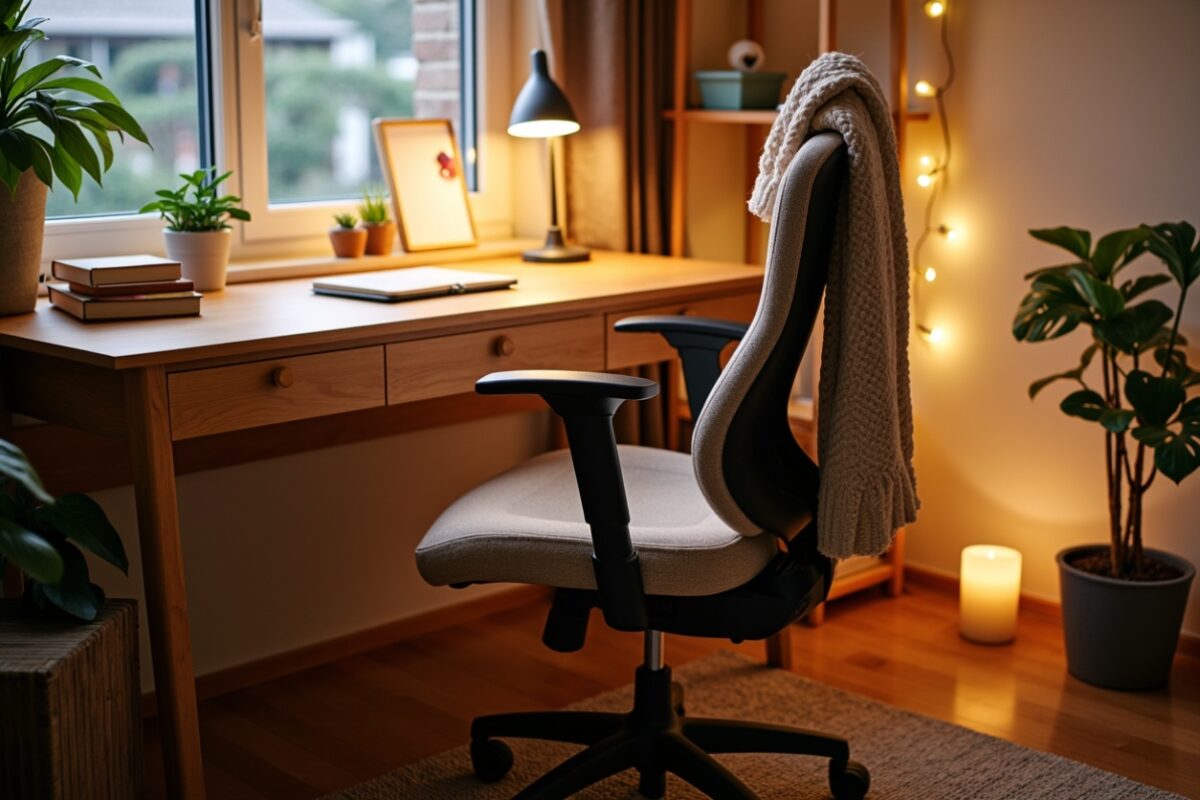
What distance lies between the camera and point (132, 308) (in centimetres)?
215

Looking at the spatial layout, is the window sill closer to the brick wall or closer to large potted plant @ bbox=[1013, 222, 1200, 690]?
the brick wall

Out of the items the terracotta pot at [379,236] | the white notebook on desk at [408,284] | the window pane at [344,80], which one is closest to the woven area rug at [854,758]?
the white notebook on desk at [408,284]

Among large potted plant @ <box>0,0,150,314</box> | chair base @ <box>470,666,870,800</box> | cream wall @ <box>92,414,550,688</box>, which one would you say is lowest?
chair base @ <box>470,666,870,800</box>

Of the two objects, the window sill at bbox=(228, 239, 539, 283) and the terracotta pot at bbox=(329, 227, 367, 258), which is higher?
the terracotta pot at bbox=(329, 227, 367, 258)

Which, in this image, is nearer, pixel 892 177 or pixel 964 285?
pixel 892 177

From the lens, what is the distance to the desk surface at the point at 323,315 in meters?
1.95

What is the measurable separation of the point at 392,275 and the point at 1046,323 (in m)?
1.18

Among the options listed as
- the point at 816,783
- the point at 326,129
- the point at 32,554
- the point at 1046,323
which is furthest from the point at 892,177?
the point at 326,129

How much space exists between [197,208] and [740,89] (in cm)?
116

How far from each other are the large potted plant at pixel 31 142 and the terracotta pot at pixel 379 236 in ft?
2.27

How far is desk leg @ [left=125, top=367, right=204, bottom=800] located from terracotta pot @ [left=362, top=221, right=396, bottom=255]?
3.21 feet

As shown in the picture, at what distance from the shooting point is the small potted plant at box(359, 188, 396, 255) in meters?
2.84

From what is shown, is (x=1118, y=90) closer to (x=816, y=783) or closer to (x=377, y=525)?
(x=816, y=783)

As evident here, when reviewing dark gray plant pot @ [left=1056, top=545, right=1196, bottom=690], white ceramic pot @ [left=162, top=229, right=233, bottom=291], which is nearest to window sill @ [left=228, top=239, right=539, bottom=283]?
white ceramic pot @ [left=162, top=229, right=233, bottom=291]
